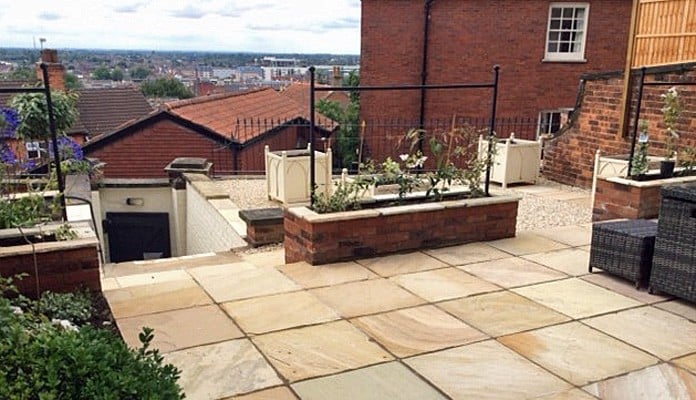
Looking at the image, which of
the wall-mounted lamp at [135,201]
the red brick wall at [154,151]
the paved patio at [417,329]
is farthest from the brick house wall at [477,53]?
the paved patio at [417,329]

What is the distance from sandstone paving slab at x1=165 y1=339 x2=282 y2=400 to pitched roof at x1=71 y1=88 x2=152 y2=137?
20.5 metres

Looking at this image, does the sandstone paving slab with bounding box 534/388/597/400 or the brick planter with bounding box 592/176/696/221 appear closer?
the sandstone paving slab with bounding box 534/388/597/400

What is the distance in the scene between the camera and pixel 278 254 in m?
6.15

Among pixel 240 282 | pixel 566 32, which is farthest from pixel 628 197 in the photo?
pixel 566 32

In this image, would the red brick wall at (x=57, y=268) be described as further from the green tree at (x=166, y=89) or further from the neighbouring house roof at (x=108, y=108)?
the green tree at (x=166, y=89)

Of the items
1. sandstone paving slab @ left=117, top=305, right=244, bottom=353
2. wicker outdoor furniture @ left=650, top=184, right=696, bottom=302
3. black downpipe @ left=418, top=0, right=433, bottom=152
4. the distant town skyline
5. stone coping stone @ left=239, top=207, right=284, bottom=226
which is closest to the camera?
sandstone paving slab @ left=117, top=305, right=244, bottom=353

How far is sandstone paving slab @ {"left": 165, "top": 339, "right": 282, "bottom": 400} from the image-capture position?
285 centimetres

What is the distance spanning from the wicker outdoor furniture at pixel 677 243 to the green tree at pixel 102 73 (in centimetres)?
3362

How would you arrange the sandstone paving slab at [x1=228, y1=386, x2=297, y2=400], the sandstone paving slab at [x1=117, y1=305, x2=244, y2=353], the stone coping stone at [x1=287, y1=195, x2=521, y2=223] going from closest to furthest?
the sandstone paving slab at [x1=228, y1=386, x2=297, y2=400], the sandstone paving slab at [x1=117, y1=305, x2=244, y2=353], the stone coping stone at [x1=287, y1=195, x2=521, y2=223]

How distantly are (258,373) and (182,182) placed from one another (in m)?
7.64

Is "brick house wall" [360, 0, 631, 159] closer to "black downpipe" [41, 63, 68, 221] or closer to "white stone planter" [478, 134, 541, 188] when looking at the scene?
"white stone planter" [478, 134, 541, 188]

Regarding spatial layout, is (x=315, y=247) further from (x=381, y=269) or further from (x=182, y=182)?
(x=182, y=182)

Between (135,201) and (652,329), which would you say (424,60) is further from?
(652,329)

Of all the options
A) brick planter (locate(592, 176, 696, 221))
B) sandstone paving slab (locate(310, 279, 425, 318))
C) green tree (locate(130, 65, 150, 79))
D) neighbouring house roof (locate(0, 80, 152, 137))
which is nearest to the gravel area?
brick planter (locate(592, 176, 696, 221))
